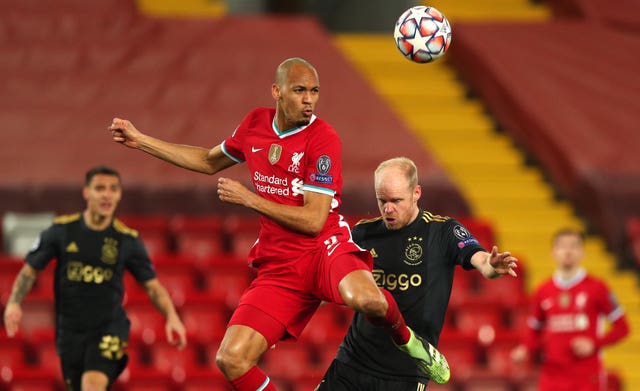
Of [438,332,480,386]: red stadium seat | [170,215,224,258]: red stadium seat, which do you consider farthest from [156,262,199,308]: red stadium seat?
[438,332,480,386]: red stadium seat

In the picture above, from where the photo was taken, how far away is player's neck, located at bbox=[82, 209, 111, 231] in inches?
274

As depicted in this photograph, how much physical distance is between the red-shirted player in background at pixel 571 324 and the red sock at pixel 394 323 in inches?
110

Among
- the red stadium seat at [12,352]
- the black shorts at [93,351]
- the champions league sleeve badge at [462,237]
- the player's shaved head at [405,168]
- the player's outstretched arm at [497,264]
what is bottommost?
the red stadium seat at [12,352]

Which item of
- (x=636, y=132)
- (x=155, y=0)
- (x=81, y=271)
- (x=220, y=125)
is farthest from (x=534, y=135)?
(x=81, y=271)

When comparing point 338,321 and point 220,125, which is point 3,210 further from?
point 338,321

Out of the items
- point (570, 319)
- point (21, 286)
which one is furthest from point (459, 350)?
point (21, 286)

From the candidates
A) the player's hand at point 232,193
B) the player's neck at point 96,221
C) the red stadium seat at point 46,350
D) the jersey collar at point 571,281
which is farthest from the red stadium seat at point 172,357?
the player's hand at point 232,193

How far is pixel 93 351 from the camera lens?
679 centimetres

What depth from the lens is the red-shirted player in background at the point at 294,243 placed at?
5.11 meters

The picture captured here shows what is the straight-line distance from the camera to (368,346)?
5.39 meters

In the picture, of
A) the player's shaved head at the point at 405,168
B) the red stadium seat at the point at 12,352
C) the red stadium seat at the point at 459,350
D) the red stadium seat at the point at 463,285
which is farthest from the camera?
the red stadium seat at the point at 463,285

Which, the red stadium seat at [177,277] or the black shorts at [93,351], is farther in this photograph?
the red stadium seat at [177,277]

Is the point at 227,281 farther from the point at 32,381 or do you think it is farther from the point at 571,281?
the point at 571,281

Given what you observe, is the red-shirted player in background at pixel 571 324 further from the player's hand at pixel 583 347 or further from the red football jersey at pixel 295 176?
the red football jersey at pixel 295 176
